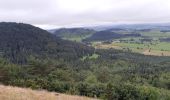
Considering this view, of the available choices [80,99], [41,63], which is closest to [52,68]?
[41,63]

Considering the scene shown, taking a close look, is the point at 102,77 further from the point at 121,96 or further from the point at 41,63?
the point at 121,96

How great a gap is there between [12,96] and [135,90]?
1704 inches

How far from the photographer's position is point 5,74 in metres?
71.3

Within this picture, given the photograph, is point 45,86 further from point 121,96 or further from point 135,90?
point 135,90

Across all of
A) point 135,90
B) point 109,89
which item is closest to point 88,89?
point 109,89

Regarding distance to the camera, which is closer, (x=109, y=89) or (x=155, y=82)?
(x=109, y=89)

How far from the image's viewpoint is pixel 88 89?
58219 millimetres

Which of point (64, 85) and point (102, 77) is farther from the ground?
point (64, 85)

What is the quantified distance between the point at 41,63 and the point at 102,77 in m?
38.0

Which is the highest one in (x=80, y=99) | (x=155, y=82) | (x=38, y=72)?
(x=80, y=99)

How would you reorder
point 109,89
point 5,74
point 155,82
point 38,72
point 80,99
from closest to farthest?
1. point 80,99
2. point 109,89
3. point 5,74
4. point 38,72
5. point 155,82

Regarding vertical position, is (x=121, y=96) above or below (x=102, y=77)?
above

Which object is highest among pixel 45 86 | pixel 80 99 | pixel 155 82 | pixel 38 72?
pixel 80 99

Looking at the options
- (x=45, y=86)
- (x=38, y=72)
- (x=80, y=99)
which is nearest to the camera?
(x=80, y=99)
